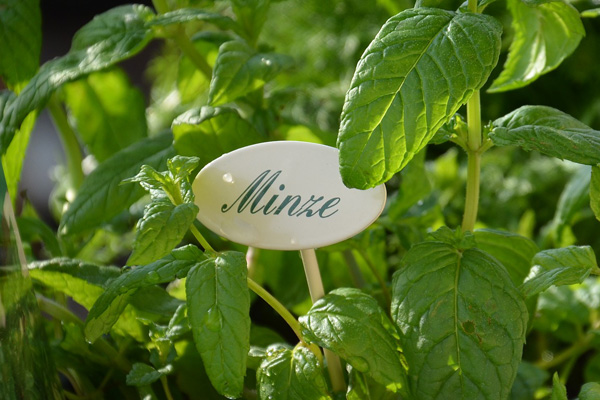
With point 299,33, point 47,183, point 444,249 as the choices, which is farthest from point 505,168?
point 47,183

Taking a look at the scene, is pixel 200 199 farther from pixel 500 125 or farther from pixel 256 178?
pixel 500 125

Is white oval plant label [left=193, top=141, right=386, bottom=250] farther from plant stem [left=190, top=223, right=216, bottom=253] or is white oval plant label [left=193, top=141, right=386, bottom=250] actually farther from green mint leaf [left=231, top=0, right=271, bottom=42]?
green mint leaf [left=231, top=0, right=271, bottom=42]

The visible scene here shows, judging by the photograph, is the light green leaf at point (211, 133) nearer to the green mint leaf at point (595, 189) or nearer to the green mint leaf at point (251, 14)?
the green mint leaf at point (251, 14)

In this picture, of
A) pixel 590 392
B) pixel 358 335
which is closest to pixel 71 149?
pixel 358 335

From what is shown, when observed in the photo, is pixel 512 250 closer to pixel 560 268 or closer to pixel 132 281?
pixel 560 268

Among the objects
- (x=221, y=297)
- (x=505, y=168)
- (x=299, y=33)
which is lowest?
(x=505, y=168)

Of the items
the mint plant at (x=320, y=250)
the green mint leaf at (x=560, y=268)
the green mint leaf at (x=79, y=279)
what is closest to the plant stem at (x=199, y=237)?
the mint plant at (x=320, y=250)
